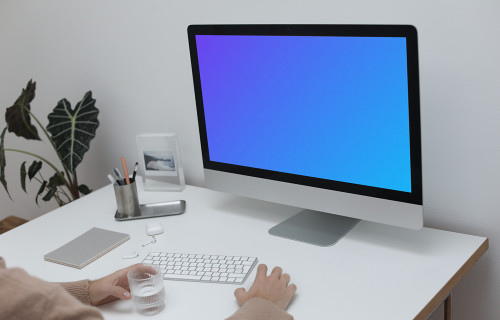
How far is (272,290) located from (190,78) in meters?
0.90

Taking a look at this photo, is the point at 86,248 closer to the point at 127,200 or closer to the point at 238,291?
the point at 127,200

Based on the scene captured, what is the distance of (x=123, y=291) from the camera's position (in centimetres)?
133

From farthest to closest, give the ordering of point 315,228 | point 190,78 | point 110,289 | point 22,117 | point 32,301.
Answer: point 22,117
point 190,78
point 315,228
point 110,289
point 32,301

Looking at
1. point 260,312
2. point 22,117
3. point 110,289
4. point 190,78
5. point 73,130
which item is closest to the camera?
point 260,312

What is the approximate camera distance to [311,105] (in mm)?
1445

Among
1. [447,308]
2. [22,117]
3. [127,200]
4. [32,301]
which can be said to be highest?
[22,117]

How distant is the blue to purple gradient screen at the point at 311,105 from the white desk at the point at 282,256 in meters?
0.17

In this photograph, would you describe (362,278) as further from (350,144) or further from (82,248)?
(82,248)

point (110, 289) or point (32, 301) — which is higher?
point (32, 301)

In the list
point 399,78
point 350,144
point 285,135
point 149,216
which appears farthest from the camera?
point 149,216

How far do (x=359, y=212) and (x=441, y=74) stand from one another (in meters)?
0.38

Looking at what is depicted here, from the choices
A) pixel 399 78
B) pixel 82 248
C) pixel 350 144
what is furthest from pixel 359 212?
pixel 82 248

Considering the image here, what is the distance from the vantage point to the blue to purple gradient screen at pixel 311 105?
51.8 inches

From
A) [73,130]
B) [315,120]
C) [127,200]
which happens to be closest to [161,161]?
[127,200]
